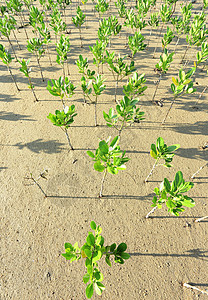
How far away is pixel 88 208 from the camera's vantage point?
16.4 feet

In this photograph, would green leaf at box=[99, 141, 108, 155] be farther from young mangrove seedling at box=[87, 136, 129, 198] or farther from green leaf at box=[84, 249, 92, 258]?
green leaf at box=[84, 249, 92, 258]

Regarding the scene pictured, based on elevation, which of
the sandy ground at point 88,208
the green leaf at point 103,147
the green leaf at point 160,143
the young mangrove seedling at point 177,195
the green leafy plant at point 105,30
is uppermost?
the green leafy plant at point 105,30

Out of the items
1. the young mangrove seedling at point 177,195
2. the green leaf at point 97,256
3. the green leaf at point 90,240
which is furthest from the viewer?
the young mangrove seedling at point 177,195

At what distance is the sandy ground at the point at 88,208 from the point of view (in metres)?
3.88

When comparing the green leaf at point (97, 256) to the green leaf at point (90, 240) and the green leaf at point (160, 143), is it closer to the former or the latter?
the green leaf at point (90, 240)

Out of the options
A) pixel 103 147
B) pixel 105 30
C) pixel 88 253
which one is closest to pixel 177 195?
pixel 103 147

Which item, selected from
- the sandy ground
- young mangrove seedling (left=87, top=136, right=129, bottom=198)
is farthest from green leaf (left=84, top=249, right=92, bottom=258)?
the sandy ground

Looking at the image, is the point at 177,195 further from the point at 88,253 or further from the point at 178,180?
the point at 88,253

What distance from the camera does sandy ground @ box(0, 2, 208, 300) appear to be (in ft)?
12.7

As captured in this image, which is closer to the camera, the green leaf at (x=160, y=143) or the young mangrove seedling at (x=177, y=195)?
the young mangrove seedling at (x=177, y=195)

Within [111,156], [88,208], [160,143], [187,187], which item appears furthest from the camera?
[88,208]

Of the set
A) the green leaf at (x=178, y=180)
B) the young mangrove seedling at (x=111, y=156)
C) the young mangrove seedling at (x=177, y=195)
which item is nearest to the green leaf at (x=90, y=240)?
the young mangrove seedling at (x=111, y=156)

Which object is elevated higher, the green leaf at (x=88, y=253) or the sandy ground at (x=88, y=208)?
the green leaf at (x=88, y=253)

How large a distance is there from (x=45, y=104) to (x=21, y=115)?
128 cm
